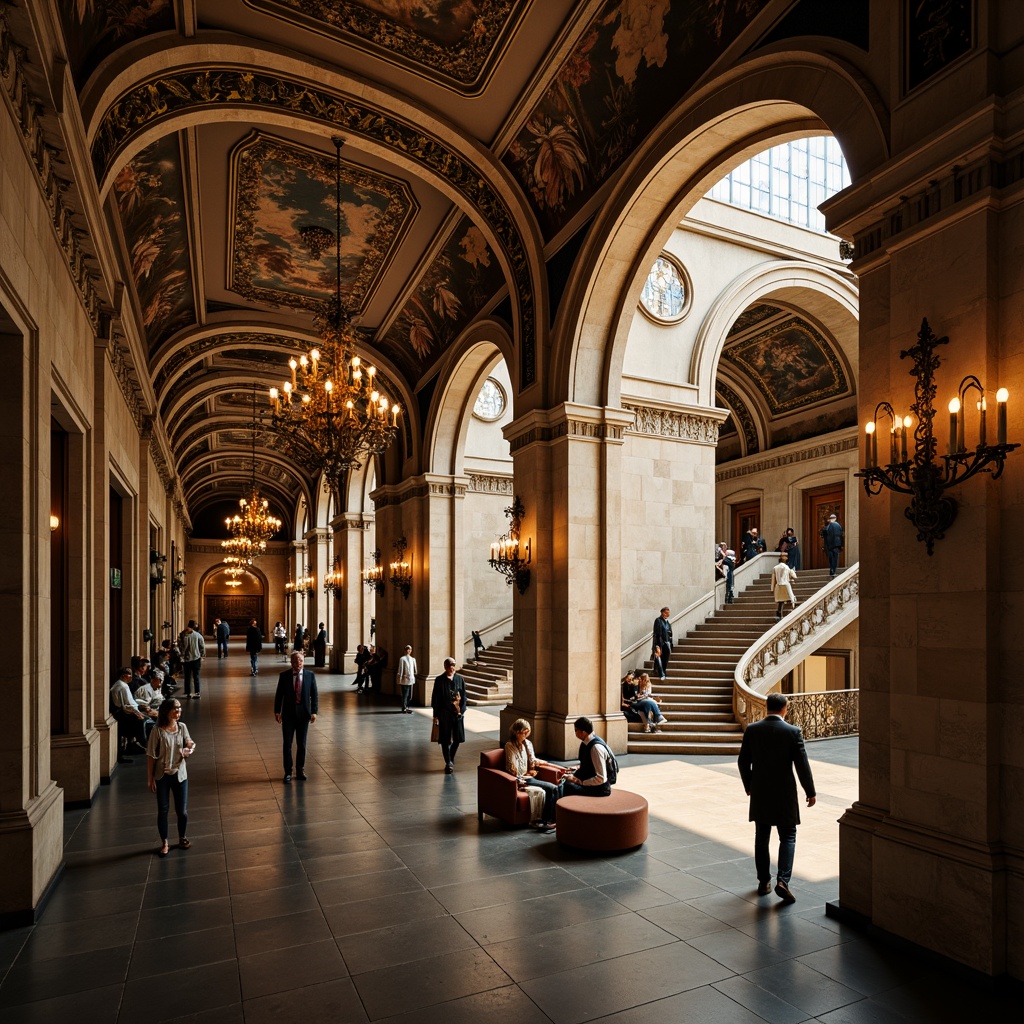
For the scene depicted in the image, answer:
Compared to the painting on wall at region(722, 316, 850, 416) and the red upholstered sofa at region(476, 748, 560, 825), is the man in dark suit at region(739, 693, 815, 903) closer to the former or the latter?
the red upholstered sofa at region(476, 748, 560, 825)

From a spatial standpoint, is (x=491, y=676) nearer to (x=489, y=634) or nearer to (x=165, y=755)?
(x=489, y=634)

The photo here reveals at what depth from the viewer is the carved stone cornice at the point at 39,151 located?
452 centimetres

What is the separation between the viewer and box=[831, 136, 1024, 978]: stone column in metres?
4.06

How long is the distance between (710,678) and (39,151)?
1095cm

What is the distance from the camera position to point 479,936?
471cm

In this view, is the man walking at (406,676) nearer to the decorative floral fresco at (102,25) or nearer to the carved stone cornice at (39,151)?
the carved stone cornice at (39,151)

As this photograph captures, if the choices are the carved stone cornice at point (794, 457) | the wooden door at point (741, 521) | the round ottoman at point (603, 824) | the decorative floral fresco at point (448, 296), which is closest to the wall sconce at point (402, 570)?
the decorative floral fresco at point (448, 296)

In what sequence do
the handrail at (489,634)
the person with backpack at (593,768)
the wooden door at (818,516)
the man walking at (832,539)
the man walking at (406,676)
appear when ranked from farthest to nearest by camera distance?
the wooden door at (818,516) → the handrail at (489,634) → the man walking at (832,539) → the man walking at (406,676) → the person with backpack at (593,768)

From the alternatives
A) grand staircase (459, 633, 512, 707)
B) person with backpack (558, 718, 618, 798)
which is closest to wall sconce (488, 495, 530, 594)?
person with backpack (558, 718, 618, 798)

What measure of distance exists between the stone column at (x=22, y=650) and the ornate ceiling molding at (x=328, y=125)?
325cm

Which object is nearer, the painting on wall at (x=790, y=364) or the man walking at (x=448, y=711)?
the man walking at (x=448, y=711)

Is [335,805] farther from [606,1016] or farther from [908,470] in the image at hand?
[908,470]

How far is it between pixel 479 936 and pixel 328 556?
27.5 m

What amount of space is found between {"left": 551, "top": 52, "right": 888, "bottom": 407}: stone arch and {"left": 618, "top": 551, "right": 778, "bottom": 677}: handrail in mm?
5225
